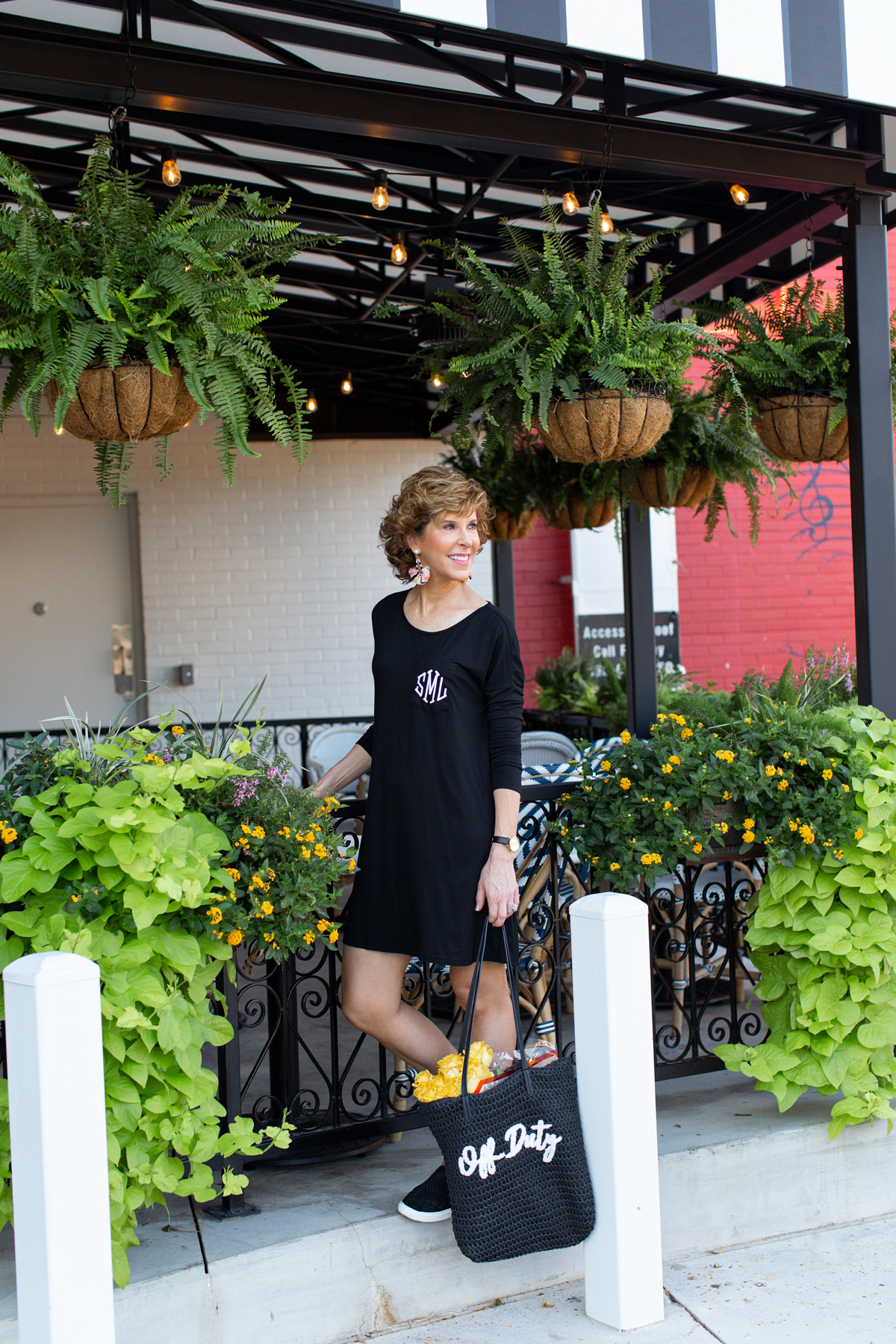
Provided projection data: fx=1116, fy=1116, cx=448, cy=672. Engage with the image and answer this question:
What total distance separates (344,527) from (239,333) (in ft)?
18.1

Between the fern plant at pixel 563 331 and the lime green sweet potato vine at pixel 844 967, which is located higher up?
the fern plant at pixel 563 331

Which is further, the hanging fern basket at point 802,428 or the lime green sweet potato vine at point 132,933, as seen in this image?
the hanging fern basket at point 802,428

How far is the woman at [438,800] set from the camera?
8.01 feet

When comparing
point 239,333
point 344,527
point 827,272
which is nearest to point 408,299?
point 344,527

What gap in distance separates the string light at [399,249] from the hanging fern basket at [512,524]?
4.35ft

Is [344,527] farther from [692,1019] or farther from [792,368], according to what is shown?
[692,1019]

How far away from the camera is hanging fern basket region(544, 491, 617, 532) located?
5340 millimetres

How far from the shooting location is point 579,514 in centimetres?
546

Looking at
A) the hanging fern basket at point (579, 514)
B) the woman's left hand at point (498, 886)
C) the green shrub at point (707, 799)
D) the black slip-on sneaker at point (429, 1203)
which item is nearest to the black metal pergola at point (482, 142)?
the hanging fern basket at point (579, 514)

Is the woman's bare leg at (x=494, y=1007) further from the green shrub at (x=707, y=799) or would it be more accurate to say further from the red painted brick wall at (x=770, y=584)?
the red painted brick wall at (x=770, y=584)

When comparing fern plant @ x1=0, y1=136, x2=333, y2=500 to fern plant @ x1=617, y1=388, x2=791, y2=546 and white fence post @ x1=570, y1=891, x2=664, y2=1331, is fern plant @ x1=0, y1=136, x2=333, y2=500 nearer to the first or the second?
white fence post @ x1=570, y1=891, x2=664, y2=1331

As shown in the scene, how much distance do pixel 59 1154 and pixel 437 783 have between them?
1.04 meters

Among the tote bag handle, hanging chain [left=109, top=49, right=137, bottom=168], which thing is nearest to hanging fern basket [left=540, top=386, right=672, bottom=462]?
hanging chain [left=109, top=49, right=137, bottom=168]

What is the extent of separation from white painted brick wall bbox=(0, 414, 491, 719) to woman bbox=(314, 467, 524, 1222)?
17.1 ft
